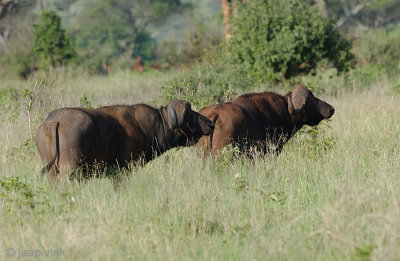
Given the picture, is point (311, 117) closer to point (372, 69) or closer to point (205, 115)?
point (205, 115)

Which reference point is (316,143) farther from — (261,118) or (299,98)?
(261,118)

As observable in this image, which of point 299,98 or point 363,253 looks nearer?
point 363,253

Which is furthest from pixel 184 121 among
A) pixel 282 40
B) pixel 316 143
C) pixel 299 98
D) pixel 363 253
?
pixel 282 40

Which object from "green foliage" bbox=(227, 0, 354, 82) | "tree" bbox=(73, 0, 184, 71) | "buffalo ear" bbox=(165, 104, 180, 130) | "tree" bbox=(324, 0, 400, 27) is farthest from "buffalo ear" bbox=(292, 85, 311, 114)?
"tree" bbox=(73, 0, 184, 71)

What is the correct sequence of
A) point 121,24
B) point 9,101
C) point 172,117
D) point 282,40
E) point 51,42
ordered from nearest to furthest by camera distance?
1. point 172,117
2. point 9,101
3. point 282,40
4. point 51,42
5. point 121,24

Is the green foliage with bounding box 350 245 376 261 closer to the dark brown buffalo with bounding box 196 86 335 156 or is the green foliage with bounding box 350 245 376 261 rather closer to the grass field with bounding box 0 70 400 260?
the grass field with bounding box 0 70 400 260

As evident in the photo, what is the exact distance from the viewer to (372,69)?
74.9 feet

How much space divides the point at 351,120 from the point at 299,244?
21.3 ft

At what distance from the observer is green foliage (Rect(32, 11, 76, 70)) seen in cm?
2664

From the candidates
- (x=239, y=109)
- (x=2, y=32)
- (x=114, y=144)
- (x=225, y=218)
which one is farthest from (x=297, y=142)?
(x=2, y=32)

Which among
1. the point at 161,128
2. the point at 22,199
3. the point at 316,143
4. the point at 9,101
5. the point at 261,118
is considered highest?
the point at 161,128

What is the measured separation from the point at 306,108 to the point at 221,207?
142 inches

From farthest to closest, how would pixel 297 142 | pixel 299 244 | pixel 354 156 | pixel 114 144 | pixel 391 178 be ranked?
pixel 297 142 < pixel 354 156 < pixel 114 144 < pixel 391 178 < pixel 299 244

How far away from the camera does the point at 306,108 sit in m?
9.05
